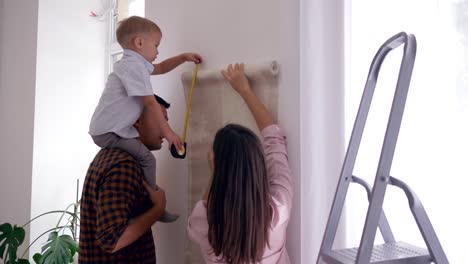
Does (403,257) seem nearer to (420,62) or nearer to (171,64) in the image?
(420,62)

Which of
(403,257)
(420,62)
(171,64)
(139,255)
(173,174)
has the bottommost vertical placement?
(139,255)

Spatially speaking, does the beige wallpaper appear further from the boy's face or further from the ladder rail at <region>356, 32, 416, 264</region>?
the ladder rail at <region>356, 32, 416, 264</region>

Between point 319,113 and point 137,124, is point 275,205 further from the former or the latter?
point 137,124

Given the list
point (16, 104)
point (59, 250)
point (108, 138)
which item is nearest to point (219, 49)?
point (108, 138)

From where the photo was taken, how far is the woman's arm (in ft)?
4.00

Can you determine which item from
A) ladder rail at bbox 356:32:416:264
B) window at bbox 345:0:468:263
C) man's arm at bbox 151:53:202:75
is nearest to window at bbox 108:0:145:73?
man's arm at bbox 151:53:202:75

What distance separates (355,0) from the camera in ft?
3.36

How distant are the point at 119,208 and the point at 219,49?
65cm

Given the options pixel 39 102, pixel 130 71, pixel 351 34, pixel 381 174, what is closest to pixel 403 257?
pixel 381 174

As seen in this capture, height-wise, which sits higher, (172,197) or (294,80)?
(294,80)

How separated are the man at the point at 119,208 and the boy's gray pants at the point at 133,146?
3 centimetres

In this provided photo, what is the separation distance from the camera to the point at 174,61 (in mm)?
1479

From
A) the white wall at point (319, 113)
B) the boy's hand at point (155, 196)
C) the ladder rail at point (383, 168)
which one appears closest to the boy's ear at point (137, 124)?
the boy's hand at point (155, 196)

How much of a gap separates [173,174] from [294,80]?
66 cm
